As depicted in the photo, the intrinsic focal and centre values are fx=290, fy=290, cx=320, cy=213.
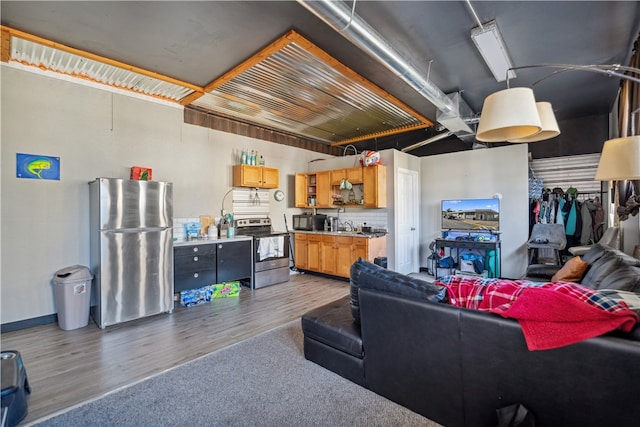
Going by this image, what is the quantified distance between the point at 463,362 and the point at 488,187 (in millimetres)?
4976

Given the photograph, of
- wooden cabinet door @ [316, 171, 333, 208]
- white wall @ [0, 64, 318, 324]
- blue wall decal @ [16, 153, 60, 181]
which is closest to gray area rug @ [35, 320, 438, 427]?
white wall @ [0, 64, 318, 324]

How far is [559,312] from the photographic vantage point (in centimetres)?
143

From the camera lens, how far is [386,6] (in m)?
2.65

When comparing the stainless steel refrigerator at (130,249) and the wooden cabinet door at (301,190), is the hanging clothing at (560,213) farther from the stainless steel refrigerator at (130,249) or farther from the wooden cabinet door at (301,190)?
the stainless steel refrigerator at (130,249)

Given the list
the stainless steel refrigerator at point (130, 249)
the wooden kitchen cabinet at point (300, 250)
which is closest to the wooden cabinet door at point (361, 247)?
the wooden kitchen cabinet at point (300, 250)

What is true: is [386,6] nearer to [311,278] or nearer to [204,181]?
[204,181]

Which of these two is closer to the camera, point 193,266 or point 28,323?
point 28,323

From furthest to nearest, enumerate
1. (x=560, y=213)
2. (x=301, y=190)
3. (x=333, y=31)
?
1. (x=301, y=190)
2. (x=560, y=213)
3. (x=333, y=31)

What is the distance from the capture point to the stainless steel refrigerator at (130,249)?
11.3 feet

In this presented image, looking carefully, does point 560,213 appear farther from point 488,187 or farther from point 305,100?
point 305,100

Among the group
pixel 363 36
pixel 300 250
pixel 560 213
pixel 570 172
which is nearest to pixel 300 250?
pixel 300 250

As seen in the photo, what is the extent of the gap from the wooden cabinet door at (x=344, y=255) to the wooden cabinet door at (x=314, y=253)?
46 centimetres

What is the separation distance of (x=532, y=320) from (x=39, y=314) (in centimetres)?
501

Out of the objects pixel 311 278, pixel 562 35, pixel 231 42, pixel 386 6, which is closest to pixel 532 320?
pixel 386 6
